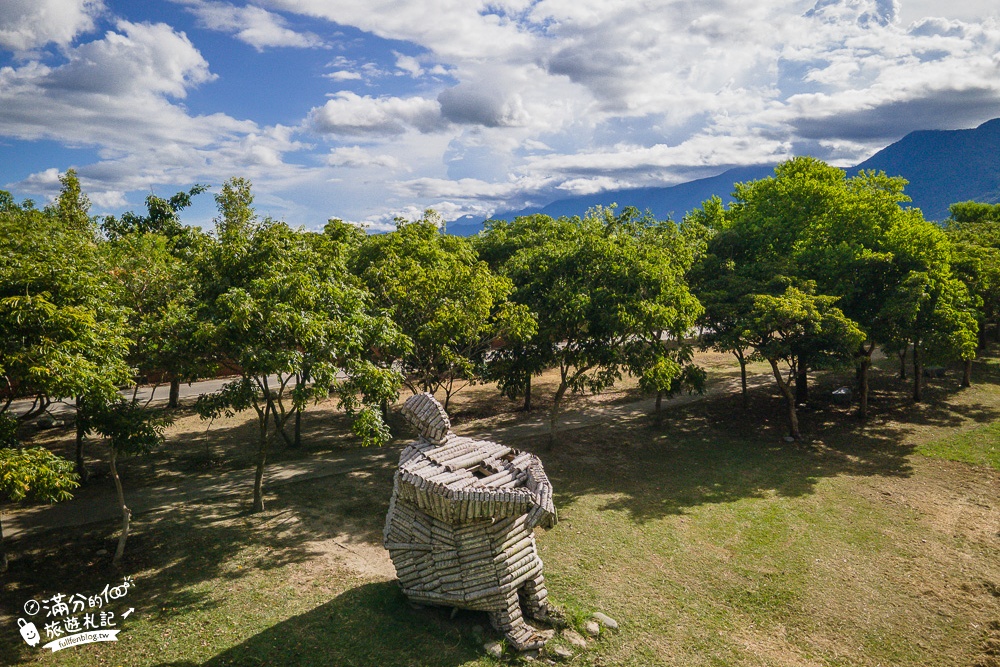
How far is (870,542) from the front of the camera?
49.9ft

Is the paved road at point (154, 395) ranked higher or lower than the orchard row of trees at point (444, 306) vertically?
lower

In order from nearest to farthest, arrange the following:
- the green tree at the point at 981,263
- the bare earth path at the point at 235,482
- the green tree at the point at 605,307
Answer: the bare earth path at the point at 235,482
the green tree at the point at 605,307
the green tree at the point at 981,263

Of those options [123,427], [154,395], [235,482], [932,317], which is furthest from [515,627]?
[154,395]

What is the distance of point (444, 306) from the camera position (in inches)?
715

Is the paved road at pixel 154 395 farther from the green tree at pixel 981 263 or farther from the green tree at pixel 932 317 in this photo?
the green tree at pixel 981 263

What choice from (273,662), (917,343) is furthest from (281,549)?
(917,343)

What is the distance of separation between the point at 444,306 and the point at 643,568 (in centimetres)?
931

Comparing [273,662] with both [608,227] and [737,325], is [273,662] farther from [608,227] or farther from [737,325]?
[608,227]

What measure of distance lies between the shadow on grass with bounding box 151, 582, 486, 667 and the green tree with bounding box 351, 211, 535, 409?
24.4 ft

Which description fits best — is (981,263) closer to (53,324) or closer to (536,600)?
(536,600)

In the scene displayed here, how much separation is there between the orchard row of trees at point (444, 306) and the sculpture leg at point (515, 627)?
4971 mm

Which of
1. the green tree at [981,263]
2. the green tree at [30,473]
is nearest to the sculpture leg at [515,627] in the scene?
the green tree at [30,473]

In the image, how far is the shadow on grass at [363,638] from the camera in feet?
33.9

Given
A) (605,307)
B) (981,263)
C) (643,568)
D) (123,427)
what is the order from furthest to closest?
1. (981,263)
2. (605,307)
3. (643,568)
4. (123,427)
